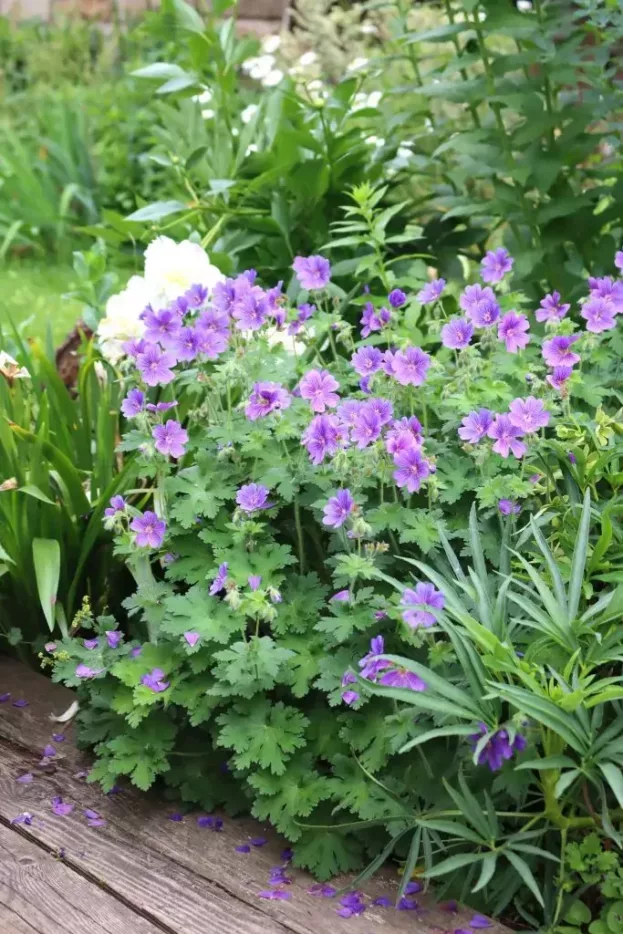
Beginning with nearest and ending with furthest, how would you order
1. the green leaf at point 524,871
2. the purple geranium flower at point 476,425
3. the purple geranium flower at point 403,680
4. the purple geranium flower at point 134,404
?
the green leaf at point 524,871 → the purple geranium flower at point 403,680 → the purple geranium flower at point 476,425 → the purple geranium flower at point 134,404

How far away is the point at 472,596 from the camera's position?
1.48 m

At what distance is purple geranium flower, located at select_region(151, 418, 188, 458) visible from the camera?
170cm

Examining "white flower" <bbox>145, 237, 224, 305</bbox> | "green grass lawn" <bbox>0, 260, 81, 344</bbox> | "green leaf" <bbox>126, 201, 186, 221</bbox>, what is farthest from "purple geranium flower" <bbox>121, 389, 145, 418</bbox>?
"green grass lawn" <bbox>0, 260, 81, 344</bbox>

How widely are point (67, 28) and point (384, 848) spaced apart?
7.06m

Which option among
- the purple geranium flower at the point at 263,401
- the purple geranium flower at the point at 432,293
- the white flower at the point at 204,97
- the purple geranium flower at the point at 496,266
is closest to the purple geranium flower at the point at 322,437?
the purple geranium flower at the point at 263,401

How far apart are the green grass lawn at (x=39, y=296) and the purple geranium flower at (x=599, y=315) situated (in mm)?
2426

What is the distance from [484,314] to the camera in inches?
71.5

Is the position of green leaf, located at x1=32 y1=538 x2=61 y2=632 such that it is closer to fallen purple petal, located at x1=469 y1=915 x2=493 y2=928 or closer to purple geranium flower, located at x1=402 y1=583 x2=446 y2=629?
purple geranium flower, located at x1=402 y1=583 x2=446 y2=629

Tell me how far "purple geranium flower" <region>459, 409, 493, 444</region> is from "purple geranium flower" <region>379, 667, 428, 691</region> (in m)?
0.39

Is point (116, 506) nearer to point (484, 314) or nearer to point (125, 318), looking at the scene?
point (125, 318)

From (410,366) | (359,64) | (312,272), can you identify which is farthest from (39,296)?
(410,366)

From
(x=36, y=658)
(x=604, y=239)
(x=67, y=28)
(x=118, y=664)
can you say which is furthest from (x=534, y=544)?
(x=67, y=28)

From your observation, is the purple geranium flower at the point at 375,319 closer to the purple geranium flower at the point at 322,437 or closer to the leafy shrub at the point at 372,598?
the leafy shrub at the point at 372,598

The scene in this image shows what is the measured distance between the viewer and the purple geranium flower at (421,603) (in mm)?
1398
